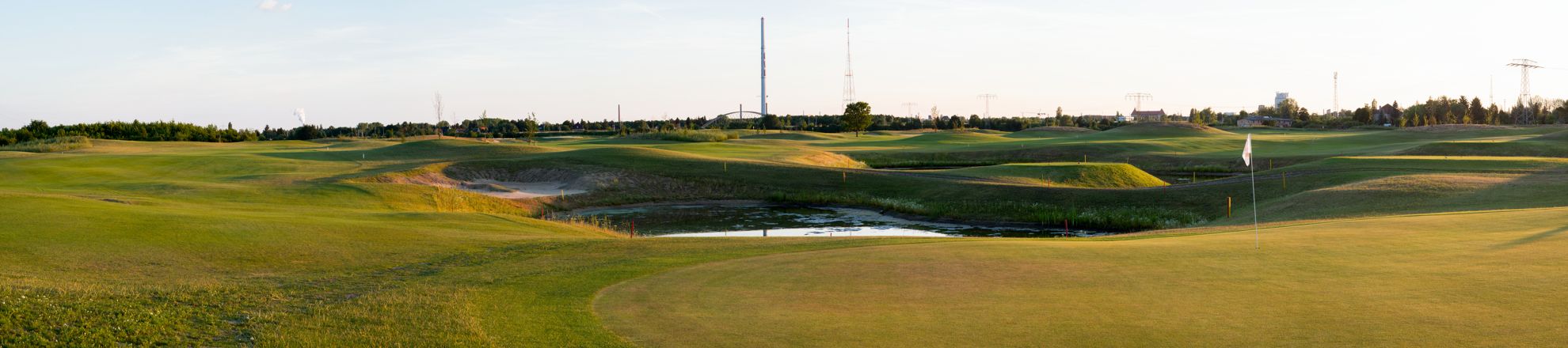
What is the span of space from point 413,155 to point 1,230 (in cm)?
5434

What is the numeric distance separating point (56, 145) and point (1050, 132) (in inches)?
3954

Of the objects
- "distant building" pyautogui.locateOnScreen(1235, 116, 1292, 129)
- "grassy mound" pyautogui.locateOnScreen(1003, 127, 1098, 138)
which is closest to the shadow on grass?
"grassy mound" pyautogui.locateOnScreen(1003, 127, 1098, 138)

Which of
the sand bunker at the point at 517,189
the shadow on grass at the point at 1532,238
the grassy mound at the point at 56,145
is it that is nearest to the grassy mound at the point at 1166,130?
the sand bunker at the point at 517,189

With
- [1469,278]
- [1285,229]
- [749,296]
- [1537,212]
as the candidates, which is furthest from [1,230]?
[1537,212]

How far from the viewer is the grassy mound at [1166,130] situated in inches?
4188

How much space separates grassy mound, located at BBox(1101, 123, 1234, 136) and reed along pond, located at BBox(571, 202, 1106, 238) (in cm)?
6846

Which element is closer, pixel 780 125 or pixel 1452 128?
pixel 1452 128

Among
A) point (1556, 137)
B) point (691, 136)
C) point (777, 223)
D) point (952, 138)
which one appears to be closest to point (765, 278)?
point (777, 223)

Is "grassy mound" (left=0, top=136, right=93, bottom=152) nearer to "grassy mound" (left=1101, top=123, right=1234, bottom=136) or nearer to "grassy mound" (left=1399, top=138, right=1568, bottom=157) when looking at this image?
"grassy mound" (left=1101, top=123, right=1234, bottom=136)

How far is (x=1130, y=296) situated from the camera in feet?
46.9

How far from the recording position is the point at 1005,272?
16609mm

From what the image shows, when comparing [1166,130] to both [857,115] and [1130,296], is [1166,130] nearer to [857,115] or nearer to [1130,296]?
[857,115]

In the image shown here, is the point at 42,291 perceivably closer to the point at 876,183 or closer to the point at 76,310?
the point at 76,310

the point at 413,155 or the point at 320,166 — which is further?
the point at 413,155
